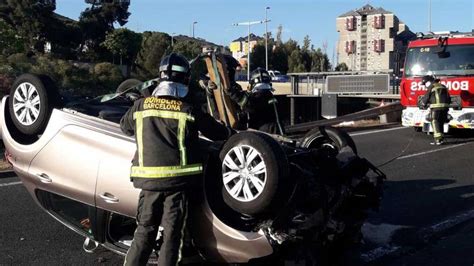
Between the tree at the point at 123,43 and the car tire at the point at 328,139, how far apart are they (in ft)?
157

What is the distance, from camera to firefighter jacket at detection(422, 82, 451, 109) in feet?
41.2

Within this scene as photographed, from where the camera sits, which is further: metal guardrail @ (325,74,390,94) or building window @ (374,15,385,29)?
building window @ (374,15,385,29)

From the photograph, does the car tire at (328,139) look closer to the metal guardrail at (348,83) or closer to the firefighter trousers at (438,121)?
the firefighter trousers at (438,121)

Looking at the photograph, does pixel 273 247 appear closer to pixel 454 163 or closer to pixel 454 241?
pixel 454 241

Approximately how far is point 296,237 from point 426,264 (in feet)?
5.25

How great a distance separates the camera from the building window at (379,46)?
82.1 m

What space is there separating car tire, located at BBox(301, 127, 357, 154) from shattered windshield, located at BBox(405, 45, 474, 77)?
9361 mm

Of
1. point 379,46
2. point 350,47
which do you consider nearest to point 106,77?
point 379,46

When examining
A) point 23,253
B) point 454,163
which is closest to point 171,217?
point 23,253

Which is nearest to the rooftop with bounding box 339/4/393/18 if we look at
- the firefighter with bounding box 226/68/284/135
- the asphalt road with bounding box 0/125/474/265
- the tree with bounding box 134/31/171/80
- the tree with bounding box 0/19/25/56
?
the tree with bounding box 134/31/171/80

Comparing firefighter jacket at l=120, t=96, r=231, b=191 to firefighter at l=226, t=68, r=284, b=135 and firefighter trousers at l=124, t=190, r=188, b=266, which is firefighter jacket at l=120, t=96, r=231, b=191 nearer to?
firefighter trousers at l=124, t=190, r=188, b=266

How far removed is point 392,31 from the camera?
8069 cm

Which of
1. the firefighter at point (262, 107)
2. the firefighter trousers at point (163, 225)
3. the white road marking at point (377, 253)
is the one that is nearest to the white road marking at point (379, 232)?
the white road marking at point (377, 253)

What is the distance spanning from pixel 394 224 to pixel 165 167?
10.2 ft
